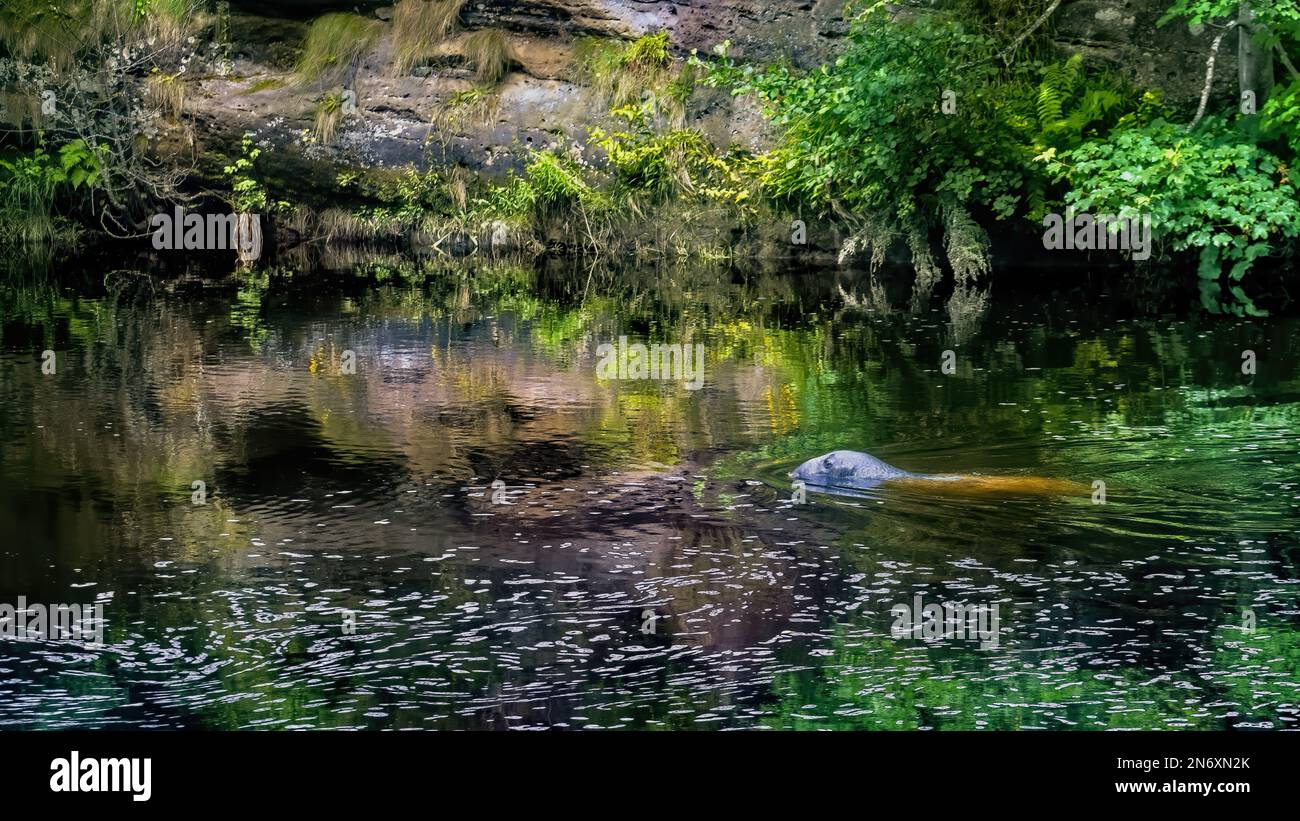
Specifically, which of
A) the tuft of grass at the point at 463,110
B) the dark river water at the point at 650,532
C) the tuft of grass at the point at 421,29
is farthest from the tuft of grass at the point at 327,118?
the dark river water at the point at 650,532

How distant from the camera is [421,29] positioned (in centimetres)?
2602

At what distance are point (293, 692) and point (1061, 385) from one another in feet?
26.8

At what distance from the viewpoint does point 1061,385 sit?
12602mm

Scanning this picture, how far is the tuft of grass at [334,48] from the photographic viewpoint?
26.2 m

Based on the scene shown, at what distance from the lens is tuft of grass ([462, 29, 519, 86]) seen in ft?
84.2

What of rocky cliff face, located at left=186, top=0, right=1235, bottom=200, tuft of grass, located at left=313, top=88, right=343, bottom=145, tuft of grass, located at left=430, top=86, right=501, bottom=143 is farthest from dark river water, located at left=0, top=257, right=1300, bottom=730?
tuft of grass, located at left=313, top=88, right=343, bottom=145

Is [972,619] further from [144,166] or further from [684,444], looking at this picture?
[144,166]

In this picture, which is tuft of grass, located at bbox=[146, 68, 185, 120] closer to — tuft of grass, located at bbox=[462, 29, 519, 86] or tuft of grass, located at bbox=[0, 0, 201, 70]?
tuft of grass, located at bbox=[0, 0, 201, 70]

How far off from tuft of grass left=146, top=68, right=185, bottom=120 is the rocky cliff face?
262 mm

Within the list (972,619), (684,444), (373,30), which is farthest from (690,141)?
(972,619)

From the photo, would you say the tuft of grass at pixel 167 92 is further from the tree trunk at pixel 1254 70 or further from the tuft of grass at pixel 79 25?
the tree trunk at pixel 1254 70

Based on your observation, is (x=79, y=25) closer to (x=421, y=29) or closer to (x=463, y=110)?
(x=421, y=29)

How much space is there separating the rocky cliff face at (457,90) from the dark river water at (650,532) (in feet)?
32.4

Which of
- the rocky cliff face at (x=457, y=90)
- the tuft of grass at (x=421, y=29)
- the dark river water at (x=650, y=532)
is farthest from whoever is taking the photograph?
the tuft of grass at (x=421, y=29)
